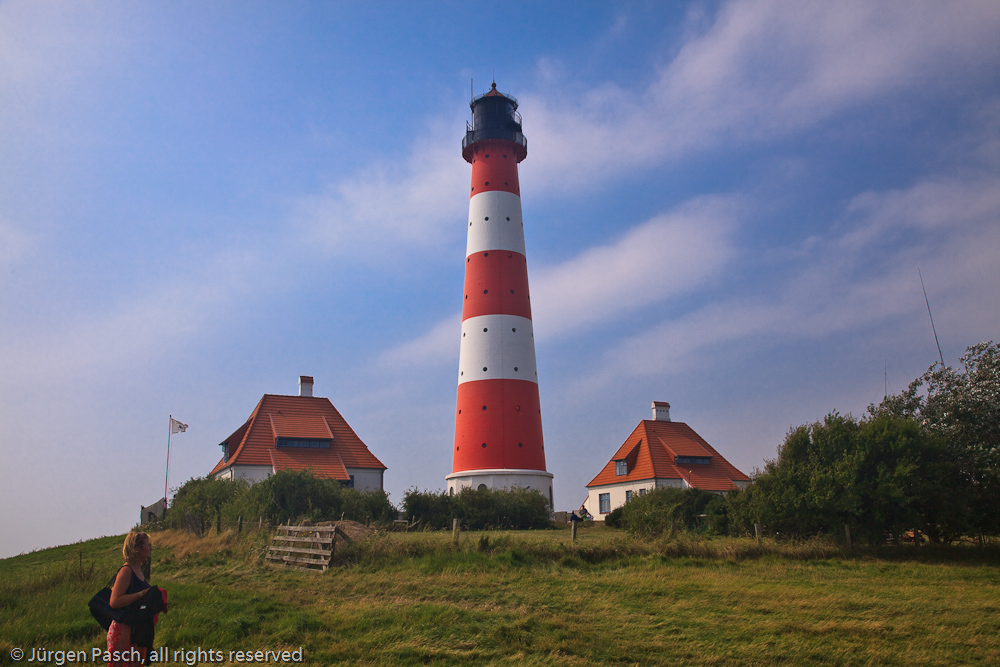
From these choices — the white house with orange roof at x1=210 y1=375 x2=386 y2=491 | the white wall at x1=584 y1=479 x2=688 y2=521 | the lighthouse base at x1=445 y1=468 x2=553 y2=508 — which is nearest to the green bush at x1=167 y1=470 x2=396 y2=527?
the white house with orange roof at x1=210 y1=375 x2=386 y2=491

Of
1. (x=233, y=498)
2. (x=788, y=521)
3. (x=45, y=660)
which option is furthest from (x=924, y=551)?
(x=233, y=498)

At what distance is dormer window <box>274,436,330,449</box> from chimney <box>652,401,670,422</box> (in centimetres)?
2009

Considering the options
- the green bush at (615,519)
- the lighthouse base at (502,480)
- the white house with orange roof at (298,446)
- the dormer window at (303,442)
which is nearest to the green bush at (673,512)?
the green bush at (615,519)

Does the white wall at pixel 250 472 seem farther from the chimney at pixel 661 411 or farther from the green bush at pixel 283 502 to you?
the chimney at pixel 661 411

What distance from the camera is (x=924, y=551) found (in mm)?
19562

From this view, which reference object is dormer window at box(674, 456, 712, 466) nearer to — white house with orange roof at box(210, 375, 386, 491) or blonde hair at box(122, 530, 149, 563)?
white house with orange roof at box(210, 375, 386, 491)

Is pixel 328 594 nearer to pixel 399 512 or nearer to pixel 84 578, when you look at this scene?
pixel 84 578

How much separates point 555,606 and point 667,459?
27796 millimetres

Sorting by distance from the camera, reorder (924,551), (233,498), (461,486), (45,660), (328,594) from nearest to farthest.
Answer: (45,660) → (328,594) → (924,551) → (233,498) → (461,486)

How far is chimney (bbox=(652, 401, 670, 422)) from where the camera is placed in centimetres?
4269

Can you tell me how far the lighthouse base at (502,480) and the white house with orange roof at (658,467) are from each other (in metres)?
6.91

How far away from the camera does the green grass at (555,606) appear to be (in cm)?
932

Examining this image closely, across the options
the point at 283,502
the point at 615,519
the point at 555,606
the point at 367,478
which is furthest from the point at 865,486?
the point at 367,478

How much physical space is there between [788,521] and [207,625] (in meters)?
16.9
